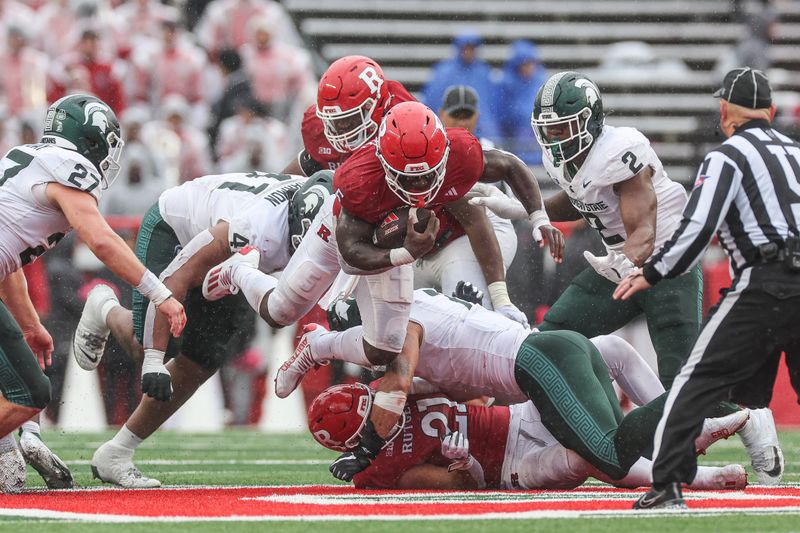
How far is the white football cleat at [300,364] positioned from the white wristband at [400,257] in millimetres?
826

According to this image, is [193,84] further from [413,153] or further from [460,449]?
[460,449]

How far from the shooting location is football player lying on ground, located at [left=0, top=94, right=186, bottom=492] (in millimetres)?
5266

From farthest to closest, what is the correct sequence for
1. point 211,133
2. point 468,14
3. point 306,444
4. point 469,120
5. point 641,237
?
point 468,14
point 211,133
point 306,444
point 469,120
point 641,237

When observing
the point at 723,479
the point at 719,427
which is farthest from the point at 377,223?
the point at 723,479

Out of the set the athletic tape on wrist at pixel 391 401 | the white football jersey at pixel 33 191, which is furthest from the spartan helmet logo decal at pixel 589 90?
the white football jersey at pixel 33 191

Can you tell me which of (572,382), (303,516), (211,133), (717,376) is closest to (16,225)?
(303,516)

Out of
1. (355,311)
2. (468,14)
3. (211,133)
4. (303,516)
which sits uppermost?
(468,14)

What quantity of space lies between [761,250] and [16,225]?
280 cm

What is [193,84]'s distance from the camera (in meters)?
12.3

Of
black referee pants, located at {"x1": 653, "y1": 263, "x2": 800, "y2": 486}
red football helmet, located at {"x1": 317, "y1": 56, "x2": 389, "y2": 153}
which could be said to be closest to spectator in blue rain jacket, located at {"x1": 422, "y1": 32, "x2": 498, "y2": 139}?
red football helmet, located at {"x1": 317, "y1": 56, "x2": 389, "y2": 153}

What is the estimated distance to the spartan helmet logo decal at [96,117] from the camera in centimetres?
556

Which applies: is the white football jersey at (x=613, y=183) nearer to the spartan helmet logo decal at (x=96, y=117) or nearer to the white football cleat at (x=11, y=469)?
the spartan helmet logo decal at (x=96, y=117)

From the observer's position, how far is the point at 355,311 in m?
5.95

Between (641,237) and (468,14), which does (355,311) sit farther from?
(468,14)
